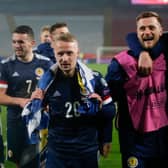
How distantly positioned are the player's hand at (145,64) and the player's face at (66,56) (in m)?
0.46

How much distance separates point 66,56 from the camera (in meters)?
3.24

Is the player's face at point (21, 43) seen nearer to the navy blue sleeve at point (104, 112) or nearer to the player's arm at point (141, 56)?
the navy blue sleeve at point (104, 112)

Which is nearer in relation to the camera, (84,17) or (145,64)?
(145,64)

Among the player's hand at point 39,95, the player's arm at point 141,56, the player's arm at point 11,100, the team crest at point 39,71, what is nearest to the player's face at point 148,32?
the player's arm at point 141,56

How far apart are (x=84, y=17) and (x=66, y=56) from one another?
27.1m

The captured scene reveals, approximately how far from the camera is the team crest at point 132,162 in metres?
3.31

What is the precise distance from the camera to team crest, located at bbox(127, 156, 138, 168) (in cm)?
331

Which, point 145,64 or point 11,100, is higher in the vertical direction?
point 145,64

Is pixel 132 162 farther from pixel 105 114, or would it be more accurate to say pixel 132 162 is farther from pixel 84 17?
pixel 84 17

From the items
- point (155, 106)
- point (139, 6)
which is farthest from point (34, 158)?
point (139, 6)

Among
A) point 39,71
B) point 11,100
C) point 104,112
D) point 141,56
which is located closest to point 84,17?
point 39,71

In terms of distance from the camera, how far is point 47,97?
334 centimetres

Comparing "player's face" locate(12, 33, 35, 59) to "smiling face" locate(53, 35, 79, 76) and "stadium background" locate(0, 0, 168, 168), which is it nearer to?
"smiling face" locate(53, 35, 79, 76)

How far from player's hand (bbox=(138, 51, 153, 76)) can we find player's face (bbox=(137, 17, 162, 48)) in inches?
3.5
